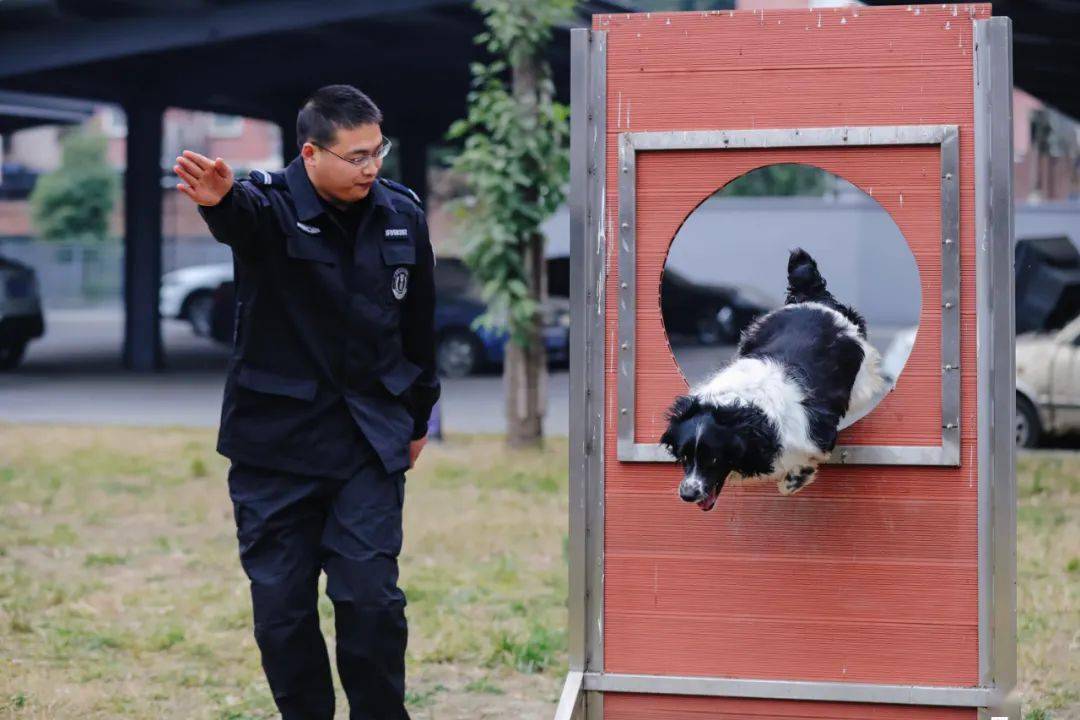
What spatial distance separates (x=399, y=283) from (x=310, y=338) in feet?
0.92

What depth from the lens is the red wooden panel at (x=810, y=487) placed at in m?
3.91

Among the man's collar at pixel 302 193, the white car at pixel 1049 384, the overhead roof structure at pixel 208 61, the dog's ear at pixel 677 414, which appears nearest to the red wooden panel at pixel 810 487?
the dog's ear at pixel 677 414

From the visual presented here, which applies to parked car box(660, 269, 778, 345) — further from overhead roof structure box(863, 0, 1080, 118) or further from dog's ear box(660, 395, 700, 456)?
dog's ear box(660, 395, 700, 456)

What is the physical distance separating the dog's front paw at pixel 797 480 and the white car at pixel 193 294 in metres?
23.9

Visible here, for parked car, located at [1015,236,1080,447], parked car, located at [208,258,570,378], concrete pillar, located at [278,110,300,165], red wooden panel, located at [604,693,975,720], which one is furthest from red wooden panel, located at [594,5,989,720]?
concrete pillar, located at [278,110,300,165]

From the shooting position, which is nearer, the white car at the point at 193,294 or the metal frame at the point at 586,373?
the metal frame at the point at 586,373

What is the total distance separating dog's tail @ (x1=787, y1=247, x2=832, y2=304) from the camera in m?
4.37

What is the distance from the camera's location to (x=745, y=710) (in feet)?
13.4

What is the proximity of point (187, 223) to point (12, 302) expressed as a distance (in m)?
27.4

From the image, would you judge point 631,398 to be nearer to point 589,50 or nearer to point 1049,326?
point 589,50

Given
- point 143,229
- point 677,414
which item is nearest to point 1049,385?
point 677,414

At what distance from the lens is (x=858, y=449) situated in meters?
3.93

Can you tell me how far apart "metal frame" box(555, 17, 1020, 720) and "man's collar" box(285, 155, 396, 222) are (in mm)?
596

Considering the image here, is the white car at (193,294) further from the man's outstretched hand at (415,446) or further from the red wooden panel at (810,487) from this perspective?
the red wooden panel at (810,487)
